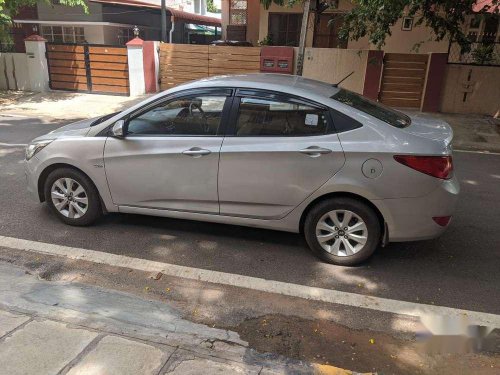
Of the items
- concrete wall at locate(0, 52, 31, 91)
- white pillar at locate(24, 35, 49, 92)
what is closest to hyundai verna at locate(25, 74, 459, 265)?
white pillar at locate(24, 35, 49, 92)

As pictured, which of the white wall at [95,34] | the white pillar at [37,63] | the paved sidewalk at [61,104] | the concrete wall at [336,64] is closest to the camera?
the paved sidewalk at [61,104]

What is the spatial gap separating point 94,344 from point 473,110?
12686mm

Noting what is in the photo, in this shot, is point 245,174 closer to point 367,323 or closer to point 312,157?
point 312,157

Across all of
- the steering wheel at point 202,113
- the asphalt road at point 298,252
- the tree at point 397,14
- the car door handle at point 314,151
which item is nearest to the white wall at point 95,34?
the tree at point 397,14

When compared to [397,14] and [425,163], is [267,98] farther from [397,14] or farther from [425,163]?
[397,14]

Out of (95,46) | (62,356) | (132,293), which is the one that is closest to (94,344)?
(62,356)

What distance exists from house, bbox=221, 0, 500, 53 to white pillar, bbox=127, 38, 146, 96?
519 cm

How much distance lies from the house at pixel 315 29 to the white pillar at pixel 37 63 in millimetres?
8121

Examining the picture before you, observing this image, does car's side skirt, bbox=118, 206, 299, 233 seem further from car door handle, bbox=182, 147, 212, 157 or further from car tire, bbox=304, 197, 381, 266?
car door handle, bbox=182, 147, 212, 157

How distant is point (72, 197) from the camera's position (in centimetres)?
461

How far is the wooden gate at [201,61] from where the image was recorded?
46.5ft

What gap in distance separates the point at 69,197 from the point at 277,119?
92.1 inches

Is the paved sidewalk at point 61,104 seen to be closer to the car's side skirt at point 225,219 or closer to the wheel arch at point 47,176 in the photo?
the wheel arch at point 47,176

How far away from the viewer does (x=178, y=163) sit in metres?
4.14
